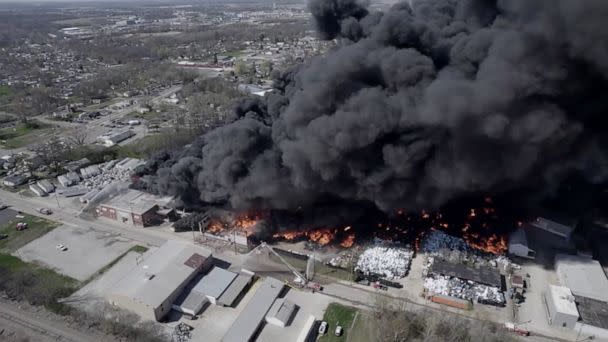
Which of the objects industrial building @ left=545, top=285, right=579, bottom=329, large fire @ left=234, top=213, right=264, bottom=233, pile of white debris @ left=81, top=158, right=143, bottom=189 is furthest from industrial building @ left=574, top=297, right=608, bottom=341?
pile of white debris @ left=81, top=158, right=143, bottom=189

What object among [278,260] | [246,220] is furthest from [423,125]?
[246,220]

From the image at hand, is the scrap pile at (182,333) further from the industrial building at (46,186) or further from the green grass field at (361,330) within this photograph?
the industrial building at (46,186)

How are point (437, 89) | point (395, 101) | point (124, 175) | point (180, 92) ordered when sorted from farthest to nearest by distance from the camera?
point (180, 92) < point (124, 175) < point (395, 101) < point (437, 89)

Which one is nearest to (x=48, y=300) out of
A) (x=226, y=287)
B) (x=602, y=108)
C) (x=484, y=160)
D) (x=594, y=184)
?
(x=226, y=287)

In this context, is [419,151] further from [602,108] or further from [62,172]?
[62,172]

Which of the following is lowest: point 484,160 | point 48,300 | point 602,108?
point 48,300

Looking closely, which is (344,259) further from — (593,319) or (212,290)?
(593,319)

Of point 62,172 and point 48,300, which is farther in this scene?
point 62,172

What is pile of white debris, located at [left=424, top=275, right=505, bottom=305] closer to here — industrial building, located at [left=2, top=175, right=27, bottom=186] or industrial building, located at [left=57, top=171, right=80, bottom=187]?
industrial building, located at [left=57, top=171, right=80, bottom=187]
